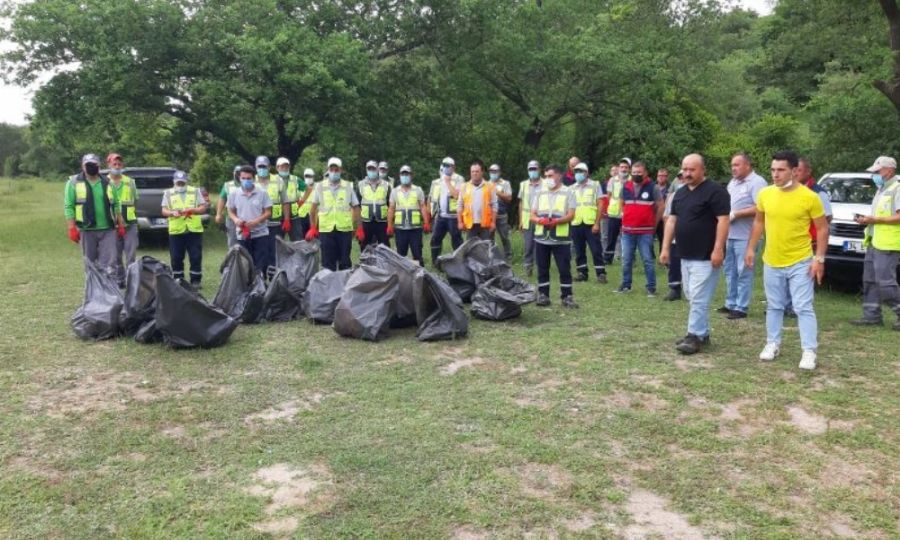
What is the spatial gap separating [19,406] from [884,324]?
7.84 metres

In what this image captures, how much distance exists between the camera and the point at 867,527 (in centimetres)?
301

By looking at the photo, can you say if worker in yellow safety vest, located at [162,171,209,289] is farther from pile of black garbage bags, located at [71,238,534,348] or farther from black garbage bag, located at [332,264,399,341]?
black garbage bag, located at [332,264,399,341]

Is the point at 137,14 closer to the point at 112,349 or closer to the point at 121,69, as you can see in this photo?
the point at 121,69

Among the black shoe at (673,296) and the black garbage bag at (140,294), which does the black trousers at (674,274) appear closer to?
the black shoe at (673,296)

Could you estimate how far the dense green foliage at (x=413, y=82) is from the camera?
14422mm

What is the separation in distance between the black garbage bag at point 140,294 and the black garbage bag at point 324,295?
1.46m

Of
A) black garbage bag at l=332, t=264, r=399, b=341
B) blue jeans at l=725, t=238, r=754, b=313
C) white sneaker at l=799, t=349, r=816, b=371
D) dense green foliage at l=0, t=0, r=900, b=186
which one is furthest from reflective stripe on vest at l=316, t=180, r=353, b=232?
dense green foliage at l=0, t=0, r=900, b=186

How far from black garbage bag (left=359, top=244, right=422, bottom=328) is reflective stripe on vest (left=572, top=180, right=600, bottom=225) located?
3796 millimetres

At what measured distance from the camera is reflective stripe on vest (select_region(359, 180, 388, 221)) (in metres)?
9.24

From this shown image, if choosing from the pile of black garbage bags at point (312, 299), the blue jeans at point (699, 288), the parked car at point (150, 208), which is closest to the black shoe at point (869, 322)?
the blue jeans at point (699, 288)

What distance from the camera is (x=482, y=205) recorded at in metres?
9.52

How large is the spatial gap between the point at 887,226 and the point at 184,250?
8.23 m

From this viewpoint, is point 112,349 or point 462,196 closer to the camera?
point 112,349

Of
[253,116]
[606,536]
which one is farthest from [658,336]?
[253,116]
